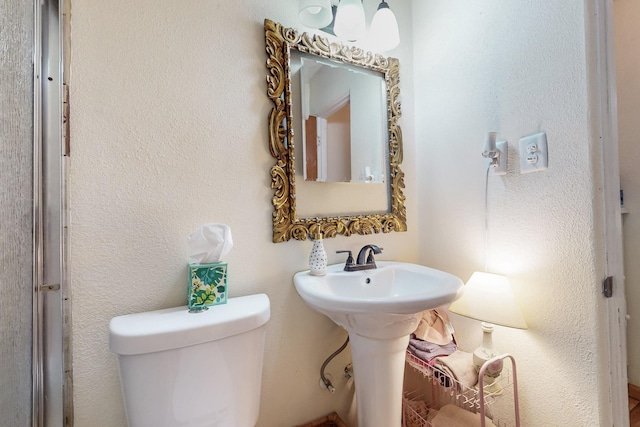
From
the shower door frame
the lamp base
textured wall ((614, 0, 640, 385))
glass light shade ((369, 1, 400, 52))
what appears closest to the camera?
the shower door frame

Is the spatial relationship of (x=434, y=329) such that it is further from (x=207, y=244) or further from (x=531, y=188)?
(x=207, y=244)

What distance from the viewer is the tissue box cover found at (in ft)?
2.64

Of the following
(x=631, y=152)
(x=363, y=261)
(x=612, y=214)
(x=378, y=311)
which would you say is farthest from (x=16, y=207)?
(x=631, y=152)

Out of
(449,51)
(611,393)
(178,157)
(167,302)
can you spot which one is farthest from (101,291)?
(449,51)

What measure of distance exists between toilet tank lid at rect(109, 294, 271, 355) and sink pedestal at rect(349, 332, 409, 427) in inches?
14.7

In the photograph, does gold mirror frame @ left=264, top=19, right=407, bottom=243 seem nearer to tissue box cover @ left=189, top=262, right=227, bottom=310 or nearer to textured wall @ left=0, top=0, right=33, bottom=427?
tissue box cover @ left=189, top=262, right=227, bottom=310

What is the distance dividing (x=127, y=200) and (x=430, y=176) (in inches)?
49.0

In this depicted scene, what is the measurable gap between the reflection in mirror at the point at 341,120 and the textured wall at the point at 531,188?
0.95 feet

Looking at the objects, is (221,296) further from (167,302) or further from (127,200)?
(127,200)

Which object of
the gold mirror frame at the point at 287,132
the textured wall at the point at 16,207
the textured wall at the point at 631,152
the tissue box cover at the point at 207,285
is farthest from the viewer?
the textured wall at the point at 631,152

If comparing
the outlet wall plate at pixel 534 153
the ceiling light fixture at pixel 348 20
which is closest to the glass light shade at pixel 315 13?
the ceiling light fixture at pixel 348 20

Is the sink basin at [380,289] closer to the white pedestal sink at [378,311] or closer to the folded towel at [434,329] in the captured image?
the white pedestal sink at [378,311]

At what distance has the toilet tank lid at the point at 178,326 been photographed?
0.64 m

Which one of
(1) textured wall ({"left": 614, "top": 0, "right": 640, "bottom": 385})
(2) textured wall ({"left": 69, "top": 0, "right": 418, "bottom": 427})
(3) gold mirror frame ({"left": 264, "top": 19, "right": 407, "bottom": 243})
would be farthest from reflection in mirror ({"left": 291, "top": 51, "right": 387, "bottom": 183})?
(1) textured wall ({"left": 614, "top": 0, "right": 640, "bottom": 385})
